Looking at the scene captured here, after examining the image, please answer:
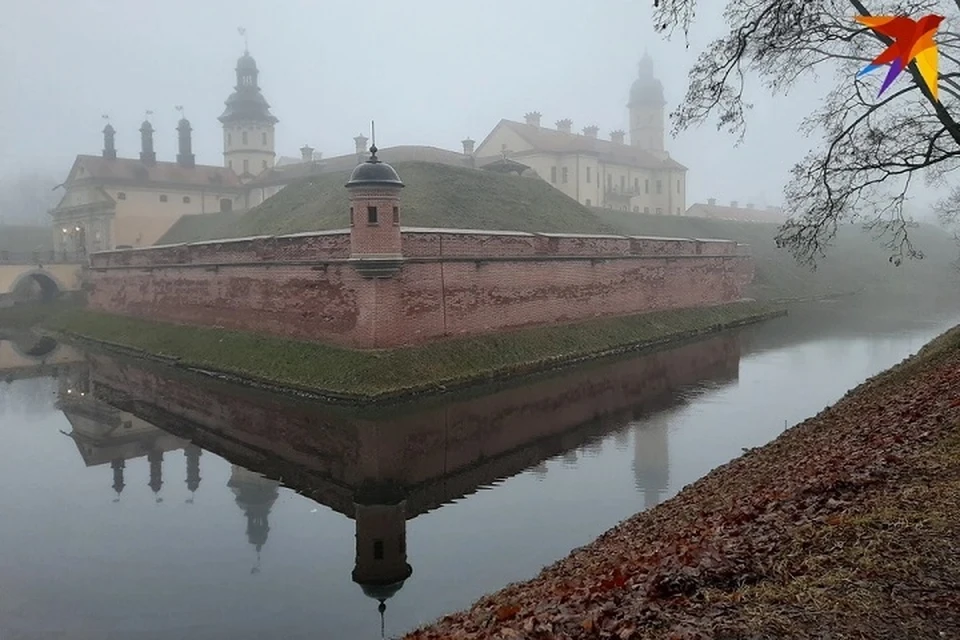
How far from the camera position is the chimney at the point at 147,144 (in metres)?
47.2

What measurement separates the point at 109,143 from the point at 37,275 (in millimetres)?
15285

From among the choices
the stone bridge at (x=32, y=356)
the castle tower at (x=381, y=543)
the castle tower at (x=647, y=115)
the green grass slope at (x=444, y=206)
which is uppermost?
the castle tower at (x=647, y=115)

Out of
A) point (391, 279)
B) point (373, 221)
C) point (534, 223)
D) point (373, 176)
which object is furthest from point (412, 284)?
point (534, 223)

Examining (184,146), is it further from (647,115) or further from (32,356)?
(647,115)

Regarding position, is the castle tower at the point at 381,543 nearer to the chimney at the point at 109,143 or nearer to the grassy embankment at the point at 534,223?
the grassy embankment at the point at 534,223

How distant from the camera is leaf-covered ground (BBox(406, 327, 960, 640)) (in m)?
3.22

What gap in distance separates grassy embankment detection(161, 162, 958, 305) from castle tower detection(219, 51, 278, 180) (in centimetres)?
874

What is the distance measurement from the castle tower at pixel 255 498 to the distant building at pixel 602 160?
3494cm

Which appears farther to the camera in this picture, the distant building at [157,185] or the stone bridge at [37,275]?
the distant building at [157,185]

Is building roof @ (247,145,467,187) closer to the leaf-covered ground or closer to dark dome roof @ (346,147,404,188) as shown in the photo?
dark dome roof @ (346,147,404,188)

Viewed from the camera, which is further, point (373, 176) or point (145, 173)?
point (145, 173)

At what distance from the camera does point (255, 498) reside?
9.37 metres

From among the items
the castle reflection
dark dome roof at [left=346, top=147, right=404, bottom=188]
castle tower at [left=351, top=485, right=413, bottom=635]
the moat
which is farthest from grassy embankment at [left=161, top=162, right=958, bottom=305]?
castle tower at [left=351, top=485, right=413, bottom=635]

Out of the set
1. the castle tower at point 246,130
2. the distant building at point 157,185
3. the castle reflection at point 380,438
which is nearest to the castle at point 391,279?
the castle reflection at point 380,438
